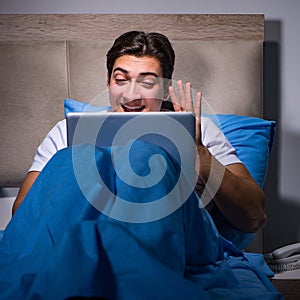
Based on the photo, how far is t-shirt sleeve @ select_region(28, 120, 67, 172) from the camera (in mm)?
1589

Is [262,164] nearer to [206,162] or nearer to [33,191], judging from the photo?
[206,162]

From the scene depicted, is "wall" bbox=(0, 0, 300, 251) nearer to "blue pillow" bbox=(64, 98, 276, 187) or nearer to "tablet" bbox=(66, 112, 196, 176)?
"blue pillow" bbox=(64, 98, 276, 187)

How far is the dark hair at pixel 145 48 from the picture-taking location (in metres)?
1.68

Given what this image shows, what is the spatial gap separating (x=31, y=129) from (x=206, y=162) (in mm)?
901

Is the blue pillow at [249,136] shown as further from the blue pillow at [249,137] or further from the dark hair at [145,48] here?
the dark hair at [145,48]

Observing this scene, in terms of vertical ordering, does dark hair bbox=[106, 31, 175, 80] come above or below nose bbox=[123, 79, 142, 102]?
above

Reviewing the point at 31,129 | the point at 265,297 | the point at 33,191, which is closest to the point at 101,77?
the point at 31,129

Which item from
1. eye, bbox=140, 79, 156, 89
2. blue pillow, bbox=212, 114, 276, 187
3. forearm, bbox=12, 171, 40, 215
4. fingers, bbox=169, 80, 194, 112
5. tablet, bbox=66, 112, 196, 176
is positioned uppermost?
eye, bbox=140, 79, 156, 89

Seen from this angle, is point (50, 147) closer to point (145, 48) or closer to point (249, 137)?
point (145, 48)

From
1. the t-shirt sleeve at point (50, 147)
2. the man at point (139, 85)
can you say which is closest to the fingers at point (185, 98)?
the man at point (139, 85)

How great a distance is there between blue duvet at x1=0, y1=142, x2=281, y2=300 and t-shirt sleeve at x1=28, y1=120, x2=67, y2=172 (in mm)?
466

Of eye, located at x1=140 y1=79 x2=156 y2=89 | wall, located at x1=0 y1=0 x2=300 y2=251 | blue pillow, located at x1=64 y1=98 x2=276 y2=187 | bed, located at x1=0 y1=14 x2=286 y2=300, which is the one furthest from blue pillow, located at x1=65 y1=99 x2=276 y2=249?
wall, located at x1=0 y1=0 x2=300 y2=251

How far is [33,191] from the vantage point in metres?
1.10

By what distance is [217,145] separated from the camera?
5.08ft
